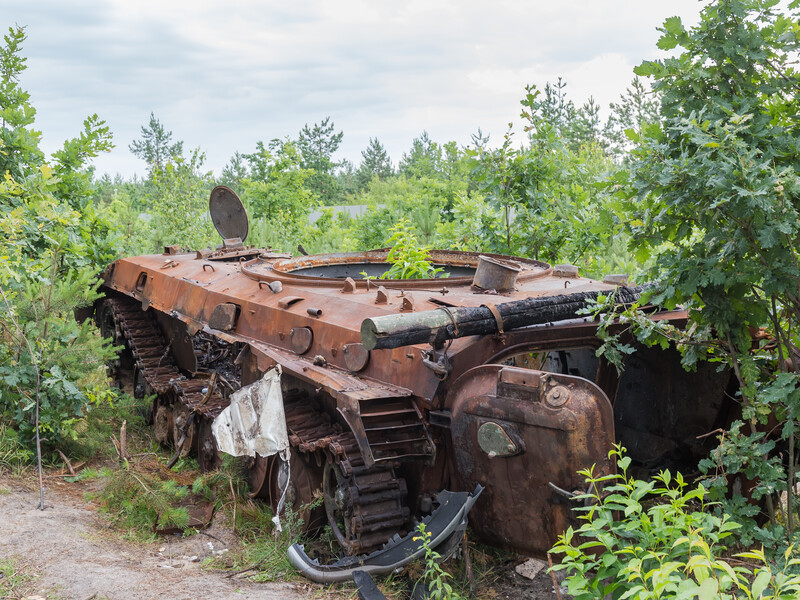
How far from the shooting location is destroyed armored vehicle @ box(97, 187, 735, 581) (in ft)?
15.3

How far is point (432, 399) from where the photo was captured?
5.10 m

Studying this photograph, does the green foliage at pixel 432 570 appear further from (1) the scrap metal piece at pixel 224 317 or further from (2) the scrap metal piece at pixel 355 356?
(1) the scrap metal piece at pixel 224 317

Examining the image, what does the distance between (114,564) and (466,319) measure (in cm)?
283

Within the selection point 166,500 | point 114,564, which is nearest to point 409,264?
point 166,500

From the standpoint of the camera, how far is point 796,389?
14.5 feet

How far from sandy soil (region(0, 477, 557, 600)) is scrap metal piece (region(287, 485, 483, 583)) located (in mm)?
113

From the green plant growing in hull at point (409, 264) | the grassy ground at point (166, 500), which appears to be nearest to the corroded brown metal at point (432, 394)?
the grassy ground at point (166, 500)

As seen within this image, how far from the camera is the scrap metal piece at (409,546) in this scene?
478 cm

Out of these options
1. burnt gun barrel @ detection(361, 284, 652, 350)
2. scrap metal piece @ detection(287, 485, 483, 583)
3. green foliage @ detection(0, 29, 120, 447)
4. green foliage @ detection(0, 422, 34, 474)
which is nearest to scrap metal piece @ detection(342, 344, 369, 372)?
burnt gun barrel @ detection(361, 284, 652, 350)

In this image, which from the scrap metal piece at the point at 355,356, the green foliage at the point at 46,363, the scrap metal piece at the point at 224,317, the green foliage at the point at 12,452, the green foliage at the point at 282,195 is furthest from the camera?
the green foliage at the point at 282,195

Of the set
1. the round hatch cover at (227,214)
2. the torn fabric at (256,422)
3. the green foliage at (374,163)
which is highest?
the green foliage at (374,163)

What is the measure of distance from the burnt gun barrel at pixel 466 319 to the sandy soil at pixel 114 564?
5.18 feet

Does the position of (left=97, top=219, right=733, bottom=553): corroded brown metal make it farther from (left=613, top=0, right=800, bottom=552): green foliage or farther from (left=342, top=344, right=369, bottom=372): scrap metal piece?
(left=613, top=0, right=800, bottom=552): green foliage

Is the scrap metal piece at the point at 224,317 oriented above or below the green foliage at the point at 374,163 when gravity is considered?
below
